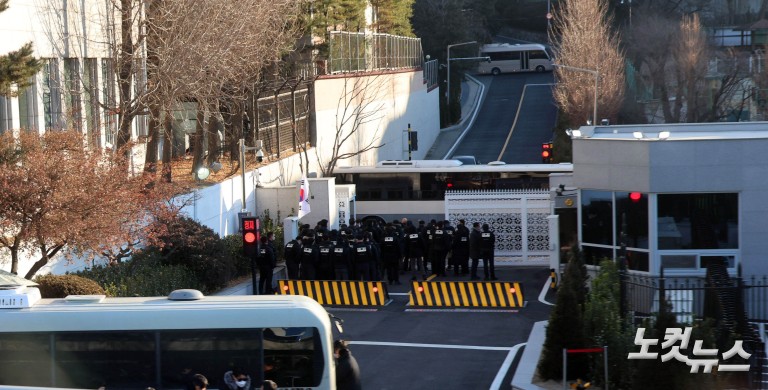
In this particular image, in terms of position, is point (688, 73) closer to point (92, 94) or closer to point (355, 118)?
point (355, 118)

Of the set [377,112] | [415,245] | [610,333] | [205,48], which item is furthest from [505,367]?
[377,112]

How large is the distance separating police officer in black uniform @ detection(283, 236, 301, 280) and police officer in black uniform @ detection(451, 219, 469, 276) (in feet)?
15.6

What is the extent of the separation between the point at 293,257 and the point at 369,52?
3186 cm

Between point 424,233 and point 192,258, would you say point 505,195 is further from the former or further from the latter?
point 192,258

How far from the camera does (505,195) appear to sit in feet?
109

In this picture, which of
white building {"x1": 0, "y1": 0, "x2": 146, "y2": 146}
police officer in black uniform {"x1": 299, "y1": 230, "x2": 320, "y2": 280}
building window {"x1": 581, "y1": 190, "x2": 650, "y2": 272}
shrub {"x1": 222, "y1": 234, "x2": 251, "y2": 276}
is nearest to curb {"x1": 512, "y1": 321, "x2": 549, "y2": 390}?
building window {"x1": 581, "y1": 190, "x2": 650, "y2": 272}

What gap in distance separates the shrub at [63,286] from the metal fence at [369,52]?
30.2 metres

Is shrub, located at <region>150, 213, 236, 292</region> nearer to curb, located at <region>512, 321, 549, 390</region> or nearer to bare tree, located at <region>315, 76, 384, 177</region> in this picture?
curb, located at <region>512, 321, 549, 390</region>

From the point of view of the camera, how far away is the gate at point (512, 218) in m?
33.1

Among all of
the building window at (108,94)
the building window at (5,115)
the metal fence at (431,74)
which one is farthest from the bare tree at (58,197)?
the metal fence at (431,74)

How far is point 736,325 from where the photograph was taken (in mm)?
15641

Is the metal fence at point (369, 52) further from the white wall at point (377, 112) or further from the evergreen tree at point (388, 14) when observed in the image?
the evergreen tree at point (388, 14)

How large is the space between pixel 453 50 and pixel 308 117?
156 ft

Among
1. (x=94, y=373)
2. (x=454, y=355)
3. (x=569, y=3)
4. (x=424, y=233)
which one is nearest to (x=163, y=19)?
(x=424, y=233)
